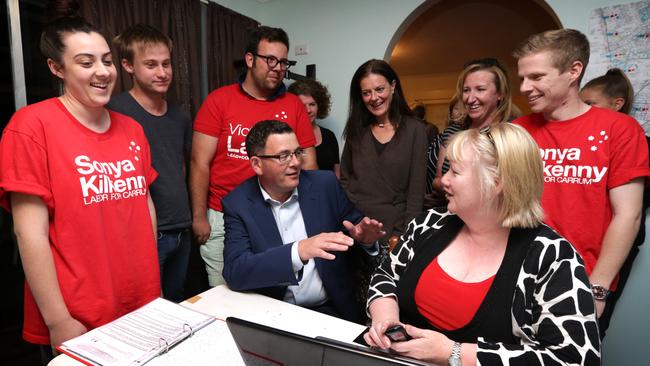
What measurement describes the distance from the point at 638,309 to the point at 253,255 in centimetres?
209

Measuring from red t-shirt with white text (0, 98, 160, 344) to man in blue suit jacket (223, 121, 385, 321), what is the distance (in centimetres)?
37

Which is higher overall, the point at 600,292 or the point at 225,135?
the point at 225,135

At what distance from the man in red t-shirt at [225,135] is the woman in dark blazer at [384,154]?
0.45 meters

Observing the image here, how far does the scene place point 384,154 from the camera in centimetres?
204

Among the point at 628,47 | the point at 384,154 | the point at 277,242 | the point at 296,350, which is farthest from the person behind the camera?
the point at 628,47

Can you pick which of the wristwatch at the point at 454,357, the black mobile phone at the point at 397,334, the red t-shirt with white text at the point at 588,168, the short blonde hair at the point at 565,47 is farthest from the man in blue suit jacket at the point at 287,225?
the short blonde hair at the point at 565,47

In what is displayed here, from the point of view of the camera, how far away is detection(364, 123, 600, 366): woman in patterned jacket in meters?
0.95

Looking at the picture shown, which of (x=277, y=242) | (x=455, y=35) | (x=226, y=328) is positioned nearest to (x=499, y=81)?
(x=277, y=242)

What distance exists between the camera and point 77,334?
4.00 ft

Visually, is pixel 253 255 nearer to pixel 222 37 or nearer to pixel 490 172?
pixel 490 172

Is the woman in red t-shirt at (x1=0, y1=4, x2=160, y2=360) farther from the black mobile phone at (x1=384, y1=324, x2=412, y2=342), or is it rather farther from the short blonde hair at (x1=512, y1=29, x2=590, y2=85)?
the short blonde hair at (x1=512, y1=29, x2=590, y2=85)

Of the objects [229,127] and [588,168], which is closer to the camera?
[588,168]

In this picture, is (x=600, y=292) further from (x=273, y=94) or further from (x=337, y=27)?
(x=337, y=27)

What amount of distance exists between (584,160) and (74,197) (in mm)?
1782
